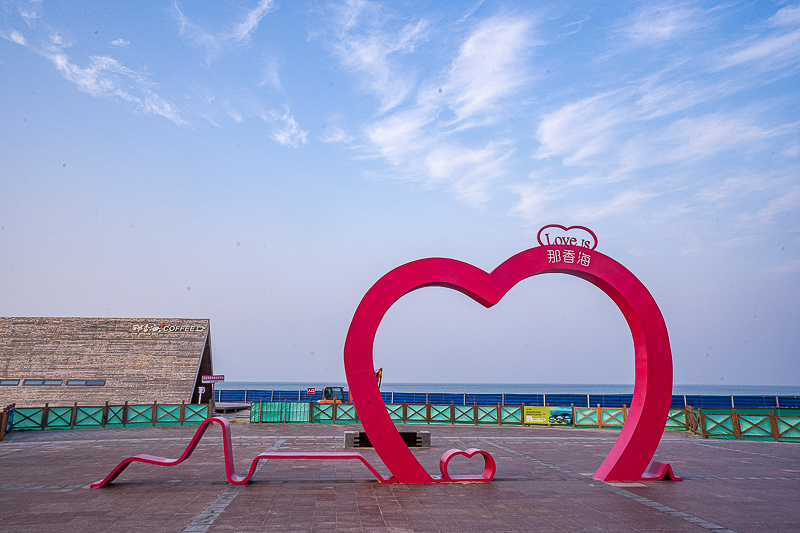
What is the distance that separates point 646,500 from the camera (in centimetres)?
934

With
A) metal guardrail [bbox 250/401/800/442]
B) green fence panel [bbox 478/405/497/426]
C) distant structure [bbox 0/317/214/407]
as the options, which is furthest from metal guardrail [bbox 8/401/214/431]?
green fence panel [bbox 478/405/497/426]

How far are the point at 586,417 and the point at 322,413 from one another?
1240 centimetres

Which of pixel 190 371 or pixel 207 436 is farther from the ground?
pixel 190 371

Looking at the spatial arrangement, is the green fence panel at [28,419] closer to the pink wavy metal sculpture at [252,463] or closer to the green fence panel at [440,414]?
the pink wavy metal sculpture at [252,463]

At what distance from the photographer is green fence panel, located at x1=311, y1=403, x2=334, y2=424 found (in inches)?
1017

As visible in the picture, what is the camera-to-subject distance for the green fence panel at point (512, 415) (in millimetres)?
25984

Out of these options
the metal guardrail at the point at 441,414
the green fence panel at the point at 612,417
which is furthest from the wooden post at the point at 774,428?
the green fence panel at the point at 612,417

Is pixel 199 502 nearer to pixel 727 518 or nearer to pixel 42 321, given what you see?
pixel 727 518

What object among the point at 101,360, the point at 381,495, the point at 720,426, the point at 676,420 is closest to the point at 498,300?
the point at 381,495

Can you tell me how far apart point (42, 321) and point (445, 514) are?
90.0 feet

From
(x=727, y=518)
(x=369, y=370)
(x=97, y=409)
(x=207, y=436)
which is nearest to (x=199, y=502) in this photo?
(x=369, y=370)

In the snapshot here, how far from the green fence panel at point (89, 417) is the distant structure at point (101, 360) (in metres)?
2.12

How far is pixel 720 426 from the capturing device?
2127 centimetres

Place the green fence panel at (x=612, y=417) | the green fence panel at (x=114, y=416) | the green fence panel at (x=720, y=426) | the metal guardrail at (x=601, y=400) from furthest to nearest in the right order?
the metal guardrail at (x=601, y=400), the green fence panel at (x=612, y=417), the green fence panel at (x=114, y=416), the green fence panel at (x=720, y=426)
